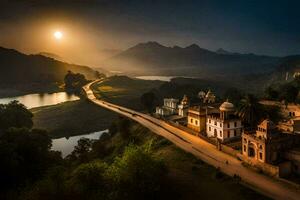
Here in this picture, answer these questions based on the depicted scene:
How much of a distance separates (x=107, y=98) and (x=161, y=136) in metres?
88.8

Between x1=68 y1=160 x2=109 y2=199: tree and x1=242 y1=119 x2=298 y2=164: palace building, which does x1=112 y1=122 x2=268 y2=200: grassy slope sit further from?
x1=68 y1=160 x2=109 y2=199: tree

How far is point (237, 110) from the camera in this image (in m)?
73.3

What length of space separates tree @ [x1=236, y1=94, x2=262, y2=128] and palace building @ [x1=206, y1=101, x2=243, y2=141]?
1685 mm

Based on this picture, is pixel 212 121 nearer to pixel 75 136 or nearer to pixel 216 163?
pixel 216 163

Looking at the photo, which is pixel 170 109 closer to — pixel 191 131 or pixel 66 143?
pixel 191 131

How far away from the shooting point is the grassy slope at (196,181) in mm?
45719

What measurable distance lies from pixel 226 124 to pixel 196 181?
2390cm

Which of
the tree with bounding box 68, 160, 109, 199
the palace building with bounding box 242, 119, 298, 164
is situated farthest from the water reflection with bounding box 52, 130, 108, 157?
the palace building with bounding box 242, 119, 298, 164

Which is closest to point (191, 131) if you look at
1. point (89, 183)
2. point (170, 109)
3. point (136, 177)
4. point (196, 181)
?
point (170, 109)

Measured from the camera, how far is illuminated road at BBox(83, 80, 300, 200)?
4594 centimetres

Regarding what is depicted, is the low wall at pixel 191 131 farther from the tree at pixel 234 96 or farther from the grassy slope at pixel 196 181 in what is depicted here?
the tree at pixel 234 96

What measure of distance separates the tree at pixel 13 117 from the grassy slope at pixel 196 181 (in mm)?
54676

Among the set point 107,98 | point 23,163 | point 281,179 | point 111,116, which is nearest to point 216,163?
point 281,179

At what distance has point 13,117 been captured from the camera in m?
100
